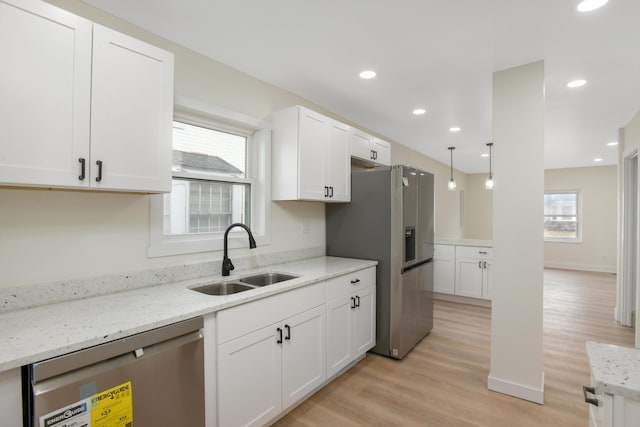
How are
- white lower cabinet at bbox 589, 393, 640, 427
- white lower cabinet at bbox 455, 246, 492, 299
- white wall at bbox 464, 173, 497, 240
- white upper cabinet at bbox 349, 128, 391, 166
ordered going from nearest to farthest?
1. white lower cabinet at bbox 589, 393, 640, 427
2. white upper cabinet at bbox 349, 128, 391, 166
3. white lower cabinet at bbox 455, 246, 492, 299
4. white wall at bbox 464, 173, 497, 240

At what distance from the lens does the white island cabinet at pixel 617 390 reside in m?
0.83

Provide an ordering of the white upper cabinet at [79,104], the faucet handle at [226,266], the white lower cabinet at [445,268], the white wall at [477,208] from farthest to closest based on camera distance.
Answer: the white wall at [477,208] < the white lower cabinet at [445,268] < the faucet handle at [226,266] < the white upper cabinet at [79,104]

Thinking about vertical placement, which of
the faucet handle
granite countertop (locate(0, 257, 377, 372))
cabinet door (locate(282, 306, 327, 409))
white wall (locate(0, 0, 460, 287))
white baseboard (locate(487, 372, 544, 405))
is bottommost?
white baseboard (locate(487, 372, 544, 405))

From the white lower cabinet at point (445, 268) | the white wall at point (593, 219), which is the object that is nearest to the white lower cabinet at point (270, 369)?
the white lower cabinet at point (445, 268)

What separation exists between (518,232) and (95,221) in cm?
283

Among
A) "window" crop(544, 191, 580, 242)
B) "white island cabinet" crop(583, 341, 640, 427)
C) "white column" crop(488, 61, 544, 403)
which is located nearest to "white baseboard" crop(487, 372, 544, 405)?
"white column" crop(488, 61, 544, 403)

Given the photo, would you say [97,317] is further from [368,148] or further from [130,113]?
[368,148]

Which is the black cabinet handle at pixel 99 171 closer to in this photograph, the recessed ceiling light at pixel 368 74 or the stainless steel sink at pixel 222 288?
the stainless steel sink at pixel 222 288

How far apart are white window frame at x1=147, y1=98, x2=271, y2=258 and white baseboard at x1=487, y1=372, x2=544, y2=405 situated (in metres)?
2.14

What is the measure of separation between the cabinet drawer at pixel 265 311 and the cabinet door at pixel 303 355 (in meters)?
0.07

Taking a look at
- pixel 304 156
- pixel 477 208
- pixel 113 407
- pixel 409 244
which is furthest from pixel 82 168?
pixel 477 208

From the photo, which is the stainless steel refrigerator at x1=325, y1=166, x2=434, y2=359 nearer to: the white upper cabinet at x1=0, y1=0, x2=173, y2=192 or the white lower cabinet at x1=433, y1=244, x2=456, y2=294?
the white lower cabinet at x1=433, y1=244, x2=456, y2=294

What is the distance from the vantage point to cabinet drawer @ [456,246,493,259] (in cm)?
459

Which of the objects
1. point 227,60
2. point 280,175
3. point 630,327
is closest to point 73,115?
point 227,60
